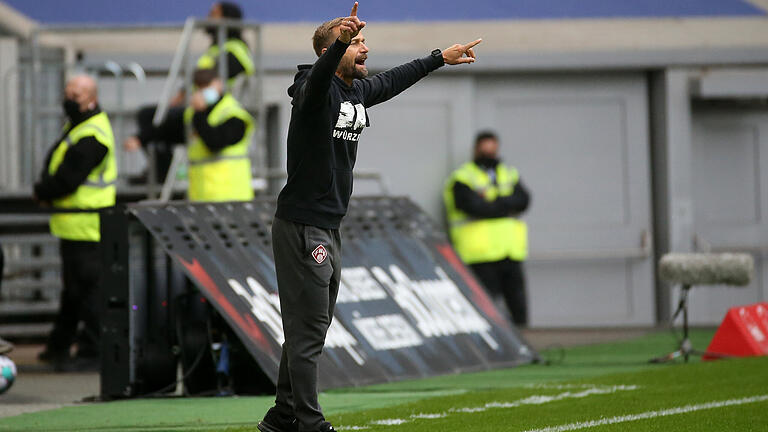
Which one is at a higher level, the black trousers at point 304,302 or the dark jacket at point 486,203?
the dark jacket at point 486,203

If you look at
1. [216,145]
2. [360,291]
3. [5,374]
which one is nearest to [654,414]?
[360,291]

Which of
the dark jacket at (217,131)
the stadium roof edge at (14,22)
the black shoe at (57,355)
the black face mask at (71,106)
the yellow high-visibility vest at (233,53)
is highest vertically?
the stadium roof edge at (14,22)

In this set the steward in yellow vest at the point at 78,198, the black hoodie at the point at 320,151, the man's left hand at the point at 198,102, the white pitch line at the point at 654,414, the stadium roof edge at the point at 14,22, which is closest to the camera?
the black hoodie at the point at 320,151

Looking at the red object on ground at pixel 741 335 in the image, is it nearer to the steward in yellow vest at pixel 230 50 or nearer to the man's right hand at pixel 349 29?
the steward in yellow vest at pixel 230 50

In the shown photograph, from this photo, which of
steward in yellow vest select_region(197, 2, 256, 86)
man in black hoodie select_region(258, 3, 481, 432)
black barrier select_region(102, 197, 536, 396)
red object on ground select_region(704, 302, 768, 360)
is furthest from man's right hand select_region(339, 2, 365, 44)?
steward in yellow vest select_region(197, 2, 256, 86)

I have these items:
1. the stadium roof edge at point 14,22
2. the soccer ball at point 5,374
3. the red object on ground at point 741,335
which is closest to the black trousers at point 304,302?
the soccer ball at point 5,374

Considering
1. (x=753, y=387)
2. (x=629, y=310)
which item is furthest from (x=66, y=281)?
(x=629, y=310)

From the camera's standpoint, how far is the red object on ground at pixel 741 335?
36.6ft

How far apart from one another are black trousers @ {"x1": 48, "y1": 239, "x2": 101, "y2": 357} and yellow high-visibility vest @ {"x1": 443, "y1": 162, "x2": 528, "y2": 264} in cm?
502

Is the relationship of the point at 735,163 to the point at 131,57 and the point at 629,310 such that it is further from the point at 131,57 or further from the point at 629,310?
the point at 131,57

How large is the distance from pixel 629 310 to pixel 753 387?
769 centimetres

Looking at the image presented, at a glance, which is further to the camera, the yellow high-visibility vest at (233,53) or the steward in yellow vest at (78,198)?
the yellow high-visibility vest at (233,53)

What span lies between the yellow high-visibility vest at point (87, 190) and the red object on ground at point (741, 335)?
5.05 m

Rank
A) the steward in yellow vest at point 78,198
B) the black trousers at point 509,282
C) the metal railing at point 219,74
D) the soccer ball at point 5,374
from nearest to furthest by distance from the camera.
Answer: the soccer ball at point 5,374 → the steward in yellow vest at point 78,198 → the metal railing at point 219,74 → the black trousers at point 509,282
